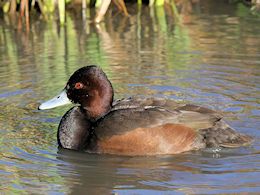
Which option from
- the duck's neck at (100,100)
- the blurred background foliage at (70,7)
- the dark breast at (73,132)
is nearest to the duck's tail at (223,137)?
the duck's neck at (100,100)

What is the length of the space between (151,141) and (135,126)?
0.67 ft

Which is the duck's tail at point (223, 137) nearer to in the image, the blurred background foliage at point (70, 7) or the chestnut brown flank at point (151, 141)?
the chestnut brown flank at point (151, 141)

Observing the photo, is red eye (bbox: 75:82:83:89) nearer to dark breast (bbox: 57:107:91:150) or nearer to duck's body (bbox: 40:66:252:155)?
duck's body (bbox: 40:66:252:155)

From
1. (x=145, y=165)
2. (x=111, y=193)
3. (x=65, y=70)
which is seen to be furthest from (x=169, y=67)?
(x=111, y=193)

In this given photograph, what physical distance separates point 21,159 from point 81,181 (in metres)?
0.79

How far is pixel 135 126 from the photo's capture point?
6.73m

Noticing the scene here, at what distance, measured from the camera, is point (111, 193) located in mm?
5906

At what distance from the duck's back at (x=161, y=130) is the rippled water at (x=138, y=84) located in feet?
A: 0.34

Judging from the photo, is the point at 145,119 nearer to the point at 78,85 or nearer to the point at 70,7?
the point at 78,85

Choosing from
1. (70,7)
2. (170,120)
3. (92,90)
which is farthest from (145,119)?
(70,7)

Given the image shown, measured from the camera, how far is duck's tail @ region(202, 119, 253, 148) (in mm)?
6871

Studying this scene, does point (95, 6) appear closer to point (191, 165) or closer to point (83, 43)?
point (83, 43)

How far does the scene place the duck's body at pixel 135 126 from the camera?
675 cm

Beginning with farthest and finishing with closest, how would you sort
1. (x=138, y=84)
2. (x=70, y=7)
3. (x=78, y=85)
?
(x=70, y=7) → (x=138, y=84) → (x=78, y=85)
